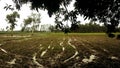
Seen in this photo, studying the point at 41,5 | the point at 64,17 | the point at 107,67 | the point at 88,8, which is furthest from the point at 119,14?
the point at 107,67

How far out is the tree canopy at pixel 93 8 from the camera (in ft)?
28.1

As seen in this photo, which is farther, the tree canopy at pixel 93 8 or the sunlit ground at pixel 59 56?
the sunlit ground at pixel 59 56

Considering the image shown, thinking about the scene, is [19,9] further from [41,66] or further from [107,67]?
[107,67]

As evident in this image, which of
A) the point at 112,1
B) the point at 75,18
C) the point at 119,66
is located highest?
the point at 112,1

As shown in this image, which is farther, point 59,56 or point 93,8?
point 59,56

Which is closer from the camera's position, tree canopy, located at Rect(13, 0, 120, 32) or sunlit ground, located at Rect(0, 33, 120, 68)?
tree canopy, located at Rect(13, 0, 120, 32)

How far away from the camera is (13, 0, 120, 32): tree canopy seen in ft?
28.1

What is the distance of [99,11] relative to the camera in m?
9.16

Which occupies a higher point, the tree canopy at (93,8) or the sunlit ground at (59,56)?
the tree canopy at (93,8)

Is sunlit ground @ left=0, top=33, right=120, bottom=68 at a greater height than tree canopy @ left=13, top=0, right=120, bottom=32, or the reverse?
tree canopy @ left=13, top=0, right=120, bottom=32

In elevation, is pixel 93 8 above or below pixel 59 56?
above

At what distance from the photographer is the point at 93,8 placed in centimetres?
884

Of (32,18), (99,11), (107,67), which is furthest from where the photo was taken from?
(32,18)

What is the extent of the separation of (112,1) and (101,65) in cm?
748
